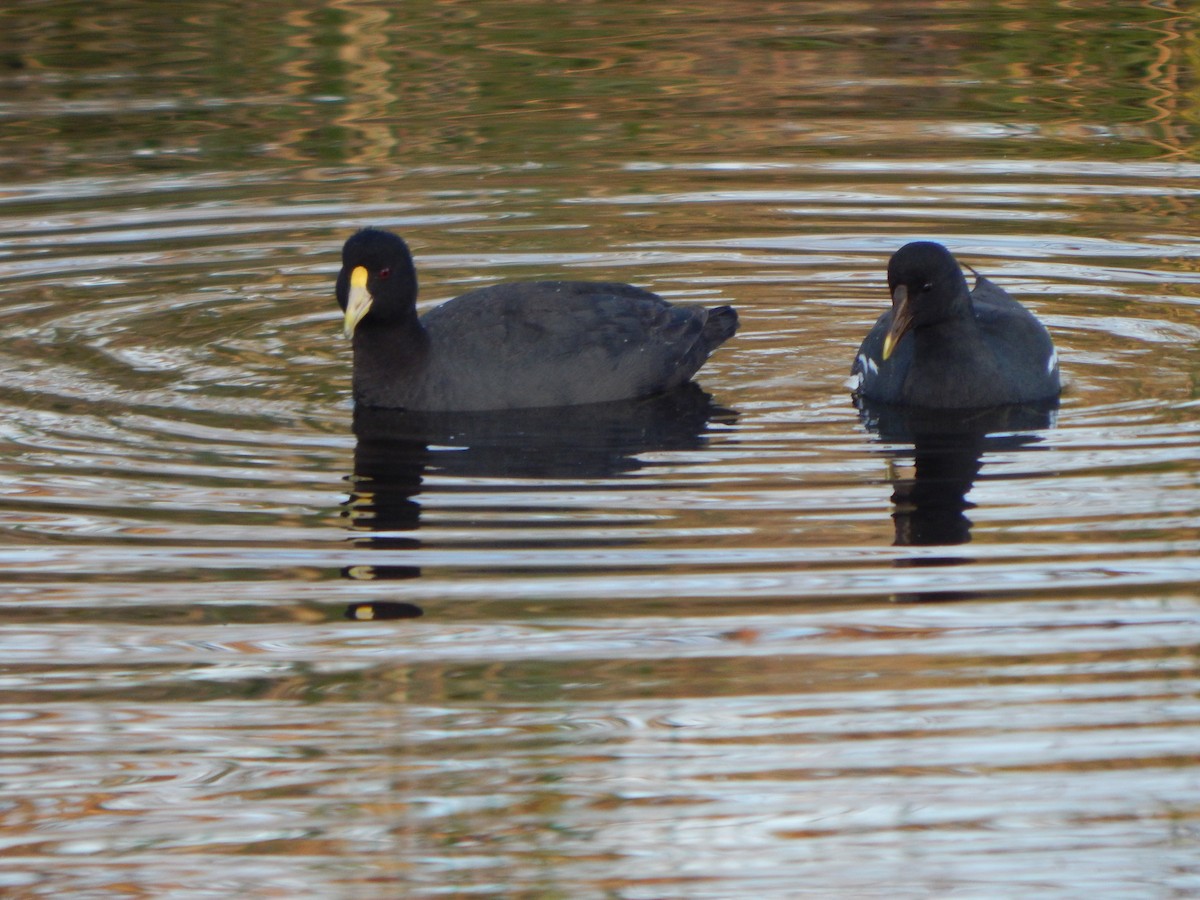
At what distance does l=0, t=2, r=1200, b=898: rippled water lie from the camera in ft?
18.7

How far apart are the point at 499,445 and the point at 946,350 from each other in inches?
79.5

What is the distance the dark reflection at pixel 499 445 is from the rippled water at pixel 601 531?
0.04 metres

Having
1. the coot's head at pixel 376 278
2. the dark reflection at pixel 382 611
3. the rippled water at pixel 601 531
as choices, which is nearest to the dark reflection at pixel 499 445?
the rippled water at pixel 601 531

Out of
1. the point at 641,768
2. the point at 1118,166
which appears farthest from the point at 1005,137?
the point at 641,768

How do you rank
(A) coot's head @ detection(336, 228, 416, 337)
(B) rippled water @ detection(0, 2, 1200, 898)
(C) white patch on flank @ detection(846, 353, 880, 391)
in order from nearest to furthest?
(B) rippled water @ detection(0, 2, 1200, 898) → (A) coot's head @ detection(336, 228, 416, 337) → (C) white patch on flank @ detection(846, 353, 880, 391)

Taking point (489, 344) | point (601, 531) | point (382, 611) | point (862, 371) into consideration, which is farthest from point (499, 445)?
point (382, 611)

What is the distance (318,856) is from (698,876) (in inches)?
37.6

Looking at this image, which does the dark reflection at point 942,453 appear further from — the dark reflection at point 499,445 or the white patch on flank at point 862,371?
the dark reflection at point 499,445

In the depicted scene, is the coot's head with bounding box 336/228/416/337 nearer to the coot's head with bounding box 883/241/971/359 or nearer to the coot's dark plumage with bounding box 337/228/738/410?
the coot's dark plumage with bounding box 337/228/738/410

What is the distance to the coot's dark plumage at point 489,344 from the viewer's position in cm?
976

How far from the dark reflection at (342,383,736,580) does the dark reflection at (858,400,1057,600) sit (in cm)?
79

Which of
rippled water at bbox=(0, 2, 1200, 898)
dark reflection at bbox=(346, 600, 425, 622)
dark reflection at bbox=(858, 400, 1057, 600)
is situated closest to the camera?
rippled water at bbox=(0, 2, 1200, 898)

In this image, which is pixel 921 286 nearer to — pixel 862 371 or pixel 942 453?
pixel 862 371

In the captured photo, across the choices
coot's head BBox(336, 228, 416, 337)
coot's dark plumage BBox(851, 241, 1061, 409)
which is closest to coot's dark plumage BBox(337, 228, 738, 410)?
coot's head BBox(336, 228, 416, 337)
